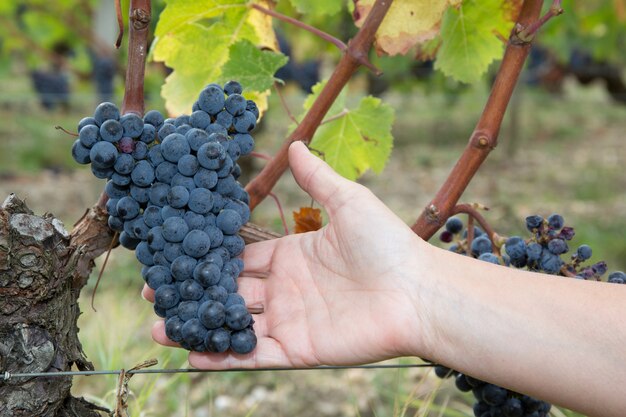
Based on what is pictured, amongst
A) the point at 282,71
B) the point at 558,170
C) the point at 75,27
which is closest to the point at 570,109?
the point at 558,170

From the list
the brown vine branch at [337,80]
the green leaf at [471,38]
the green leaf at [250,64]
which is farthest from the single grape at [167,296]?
the green leaf at [471,38]

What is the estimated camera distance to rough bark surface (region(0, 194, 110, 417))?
1018 millimetres

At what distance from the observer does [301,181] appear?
3.76 feet

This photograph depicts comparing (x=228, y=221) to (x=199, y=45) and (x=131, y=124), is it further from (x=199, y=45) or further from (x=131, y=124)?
(x=199, y=45)

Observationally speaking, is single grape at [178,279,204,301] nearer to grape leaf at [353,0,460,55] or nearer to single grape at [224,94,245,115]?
single grape at [224,94,245,115]

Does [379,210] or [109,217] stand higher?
[379,210]

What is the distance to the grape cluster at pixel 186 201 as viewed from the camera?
39.2 inches

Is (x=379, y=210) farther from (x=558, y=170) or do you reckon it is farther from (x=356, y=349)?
(x=558, y=170)

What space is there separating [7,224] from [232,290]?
0.33 meters

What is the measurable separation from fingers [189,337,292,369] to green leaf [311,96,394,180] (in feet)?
1.60

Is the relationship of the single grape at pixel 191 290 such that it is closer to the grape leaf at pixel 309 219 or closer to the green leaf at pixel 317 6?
the grape leaf at pixel 309 219

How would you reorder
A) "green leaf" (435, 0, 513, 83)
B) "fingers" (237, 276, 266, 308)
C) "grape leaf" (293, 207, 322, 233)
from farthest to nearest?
"green leaf" (435, 0, 513, 83), "grape leaf" (293, 207, 322, 233), "fingers" (237, 276, 266, 308)

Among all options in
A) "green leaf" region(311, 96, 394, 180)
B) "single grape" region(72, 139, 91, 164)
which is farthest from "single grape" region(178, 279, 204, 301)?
"green leaf" region(311, 96, 394, 180)

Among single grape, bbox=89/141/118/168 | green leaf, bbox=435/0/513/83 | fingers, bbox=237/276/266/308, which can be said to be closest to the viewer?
single grape, bbox=89/141/118/168
